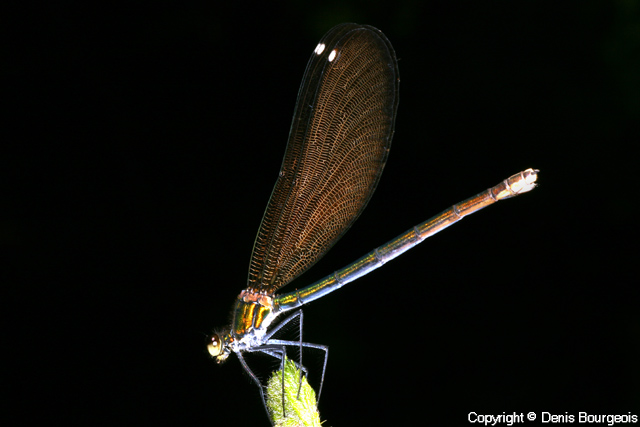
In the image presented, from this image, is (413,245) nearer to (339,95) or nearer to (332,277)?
(332,277)

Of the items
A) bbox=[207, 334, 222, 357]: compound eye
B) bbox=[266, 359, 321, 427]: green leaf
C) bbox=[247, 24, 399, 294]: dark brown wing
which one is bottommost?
bbox=[266, 359, 321, 427]: green leaf

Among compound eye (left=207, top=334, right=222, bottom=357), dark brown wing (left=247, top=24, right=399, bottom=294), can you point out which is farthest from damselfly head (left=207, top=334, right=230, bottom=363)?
dark brown wing (left=247, top=24, right=399, bottom=294)

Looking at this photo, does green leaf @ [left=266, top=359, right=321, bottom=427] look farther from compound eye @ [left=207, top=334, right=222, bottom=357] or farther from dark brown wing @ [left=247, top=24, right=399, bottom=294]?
dark brown wing @ [left=247, top=24, right=399, bottom=294]

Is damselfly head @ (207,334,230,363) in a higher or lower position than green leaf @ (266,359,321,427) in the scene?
higher

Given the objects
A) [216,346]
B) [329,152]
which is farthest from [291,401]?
[329,152]

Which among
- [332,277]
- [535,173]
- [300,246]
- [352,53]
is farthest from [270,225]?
[535,173]

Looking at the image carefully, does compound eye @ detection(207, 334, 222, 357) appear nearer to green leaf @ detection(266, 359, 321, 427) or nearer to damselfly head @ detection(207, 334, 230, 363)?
damselfly head @ detection(207, 334, 230, 363)

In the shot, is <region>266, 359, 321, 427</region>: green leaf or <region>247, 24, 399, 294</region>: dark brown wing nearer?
<region>266, 359, 321, 427</region>: green leaf

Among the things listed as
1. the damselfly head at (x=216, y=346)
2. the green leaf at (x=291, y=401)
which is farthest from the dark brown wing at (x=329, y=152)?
the green leaf at (x=291, y=401)

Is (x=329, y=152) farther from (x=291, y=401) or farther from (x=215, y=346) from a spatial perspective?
(x=291, y=401)
